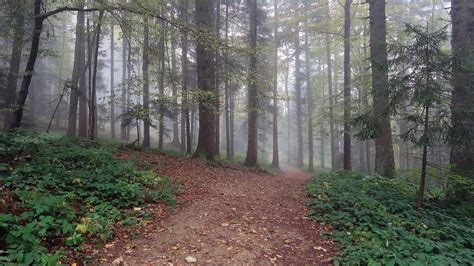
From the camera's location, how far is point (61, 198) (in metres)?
4.54

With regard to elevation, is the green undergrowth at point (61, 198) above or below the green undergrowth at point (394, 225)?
above

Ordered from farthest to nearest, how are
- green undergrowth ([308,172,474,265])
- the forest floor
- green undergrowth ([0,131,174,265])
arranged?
the forest floor < green undergrowth ([308,172,474,265]) < green undergrowth ([0,131,174,265])

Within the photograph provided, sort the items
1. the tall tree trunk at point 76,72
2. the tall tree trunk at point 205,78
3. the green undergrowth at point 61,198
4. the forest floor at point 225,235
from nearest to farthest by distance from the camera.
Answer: the green undergrowth at point 61,198 → the forest floor at point 225,235 → the tall tree trunk at point 205,78 → the tall tree trunk at point 76,72

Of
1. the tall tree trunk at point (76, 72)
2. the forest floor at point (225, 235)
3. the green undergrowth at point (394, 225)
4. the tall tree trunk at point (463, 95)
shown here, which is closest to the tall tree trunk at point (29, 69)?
the forest floor at point (225, 235)

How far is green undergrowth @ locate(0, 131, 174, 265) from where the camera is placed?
3586 mm

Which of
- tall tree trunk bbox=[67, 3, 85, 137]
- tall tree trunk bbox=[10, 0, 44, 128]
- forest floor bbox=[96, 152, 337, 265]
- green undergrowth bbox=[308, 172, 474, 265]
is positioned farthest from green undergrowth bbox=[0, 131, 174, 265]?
tall tree trunk bbox=[67, 3, 85, 137]

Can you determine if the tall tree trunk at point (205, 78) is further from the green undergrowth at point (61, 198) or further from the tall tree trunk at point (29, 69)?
the tall tree trunk at point (29, 69)

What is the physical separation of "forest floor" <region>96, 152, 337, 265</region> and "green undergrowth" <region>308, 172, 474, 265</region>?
1.24 feet

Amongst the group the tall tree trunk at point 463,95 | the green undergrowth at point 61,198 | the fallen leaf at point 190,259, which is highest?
the tall tree trunk at point 463,95

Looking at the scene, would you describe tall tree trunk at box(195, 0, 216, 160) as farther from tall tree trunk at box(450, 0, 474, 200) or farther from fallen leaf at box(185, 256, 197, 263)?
fallen leaf at box(185, 256, 197, 263)

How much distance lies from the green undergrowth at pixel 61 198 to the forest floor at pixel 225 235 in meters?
0.38

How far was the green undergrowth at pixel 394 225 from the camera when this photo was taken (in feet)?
12.9

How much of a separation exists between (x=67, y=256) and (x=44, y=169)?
9.95 ft

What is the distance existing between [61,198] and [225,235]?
262cm
